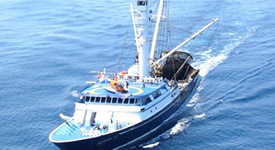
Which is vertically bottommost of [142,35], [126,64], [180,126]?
[180,126]

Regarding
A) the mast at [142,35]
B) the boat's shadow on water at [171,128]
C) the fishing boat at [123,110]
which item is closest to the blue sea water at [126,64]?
the boat's shadow on water at [171,128]

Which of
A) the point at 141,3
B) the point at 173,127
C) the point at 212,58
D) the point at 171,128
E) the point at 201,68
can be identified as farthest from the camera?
the point at 212,58

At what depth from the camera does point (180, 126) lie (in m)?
76.5

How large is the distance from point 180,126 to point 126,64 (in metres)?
30.3

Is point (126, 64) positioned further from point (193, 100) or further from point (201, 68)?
point (193, 100)

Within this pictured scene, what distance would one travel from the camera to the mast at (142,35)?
75438 mm

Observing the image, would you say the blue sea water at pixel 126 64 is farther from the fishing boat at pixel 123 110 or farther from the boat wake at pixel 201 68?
the fishing boat at pixel 123 110

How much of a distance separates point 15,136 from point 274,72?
55.0 meters

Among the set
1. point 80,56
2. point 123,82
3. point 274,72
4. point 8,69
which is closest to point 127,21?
point 80,56

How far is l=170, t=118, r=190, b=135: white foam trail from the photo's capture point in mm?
74750

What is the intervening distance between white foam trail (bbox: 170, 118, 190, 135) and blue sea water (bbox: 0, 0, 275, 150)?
18 cm

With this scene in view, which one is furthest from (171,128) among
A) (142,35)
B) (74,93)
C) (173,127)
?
(74,93)

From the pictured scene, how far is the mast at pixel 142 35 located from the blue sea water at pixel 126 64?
11.8 meters

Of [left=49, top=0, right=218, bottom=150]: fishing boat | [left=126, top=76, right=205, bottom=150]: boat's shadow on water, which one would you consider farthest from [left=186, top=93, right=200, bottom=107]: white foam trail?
[left=49, top=0, right=218, bottom=150]: fishing boat
